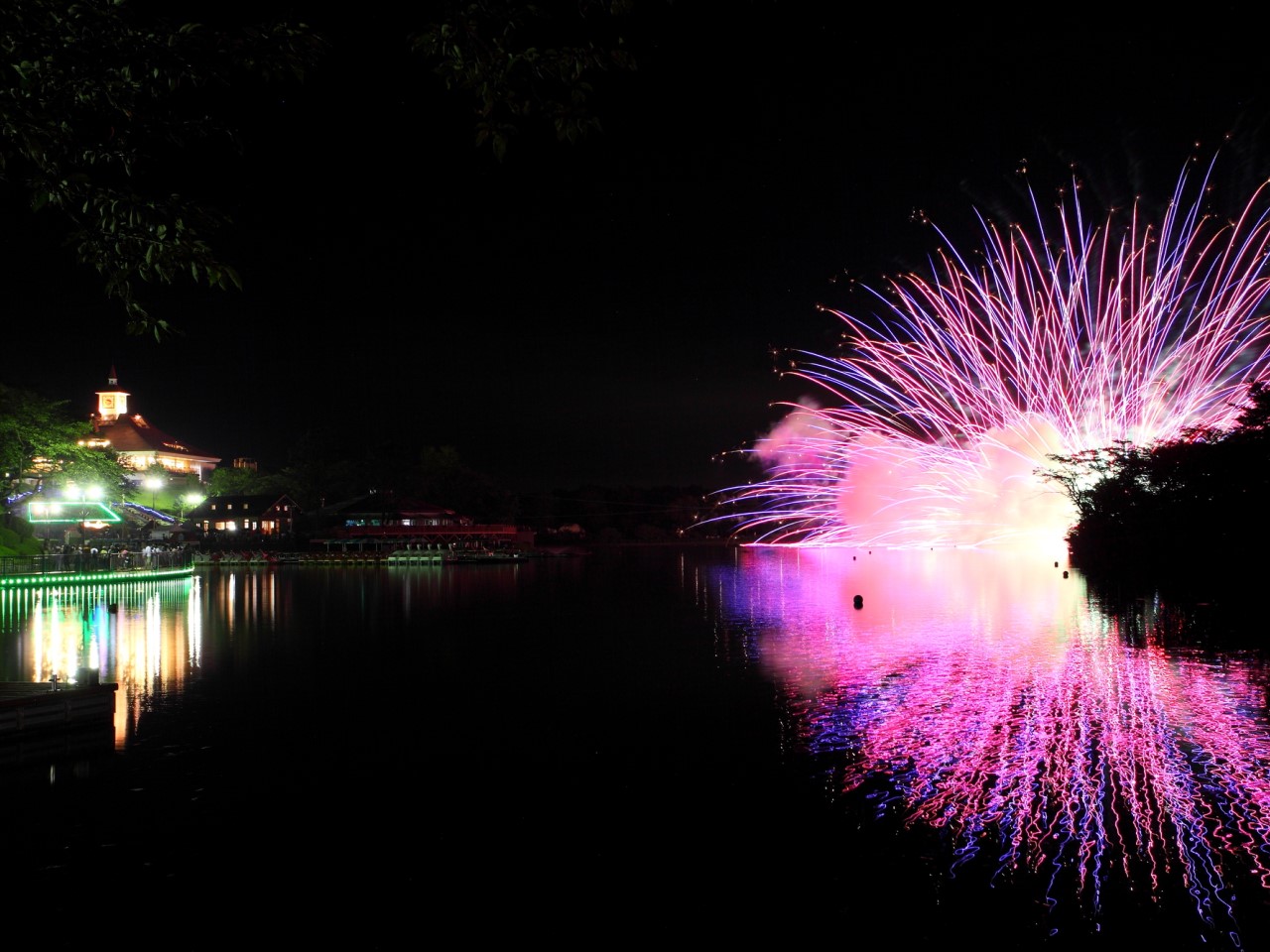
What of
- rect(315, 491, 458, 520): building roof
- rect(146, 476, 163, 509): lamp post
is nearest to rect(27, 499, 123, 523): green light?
rect(315, 491, 458, 520): building roof

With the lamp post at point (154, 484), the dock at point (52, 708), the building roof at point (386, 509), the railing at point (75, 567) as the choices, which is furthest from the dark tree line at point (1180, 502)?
the lamp post at point (154, 484)

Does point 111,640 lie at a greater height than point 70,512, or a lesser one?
lesser

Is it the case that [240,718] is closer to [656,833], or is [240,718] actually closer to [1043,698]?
[656,833]

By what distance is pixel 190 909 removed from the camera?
7.73 m

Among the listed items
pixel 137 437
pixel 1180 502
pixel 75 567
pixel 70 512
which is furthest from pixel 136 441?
pixel 1180 502

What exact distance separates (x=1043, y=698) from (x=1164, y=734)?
277 centimetres

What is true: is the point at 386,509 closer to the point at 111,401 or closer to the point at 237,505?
the point at 237,505

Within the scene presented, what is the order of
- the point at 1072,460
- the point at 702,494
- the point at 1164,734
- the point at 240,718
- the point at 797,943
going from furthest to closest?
the point at 702,494
the point at 1072,460
the point at 240,718
the point at 1164,734
the point at 797,943

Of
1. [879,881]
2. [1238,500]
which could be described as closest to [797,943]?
[879,881]

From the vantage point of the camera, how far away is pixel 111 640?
23.5m

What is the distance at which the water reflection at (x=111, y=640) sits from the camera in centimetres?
1767

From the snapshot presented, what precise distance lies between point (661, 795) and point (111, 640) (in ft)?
59.6

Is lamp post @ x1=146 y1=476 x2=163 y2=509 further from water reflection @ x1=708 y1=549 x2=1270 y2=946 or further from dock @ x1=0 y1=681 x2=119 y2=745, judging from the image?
dock @ x1=0 y1=681 x2=119 y2=745

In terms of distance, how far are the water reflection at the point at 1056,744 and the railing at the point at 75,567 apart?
101 feet
